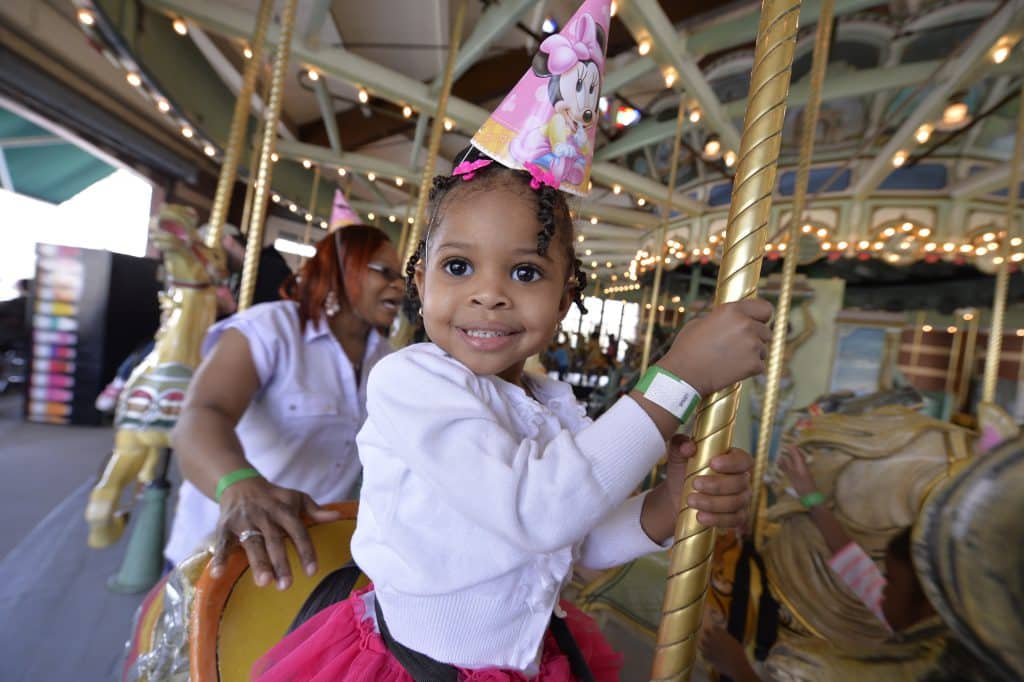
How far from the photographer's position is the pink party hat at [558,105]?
0.65 m

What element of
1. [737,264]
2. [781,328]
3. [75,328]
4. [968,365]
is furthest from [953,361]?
[75,328]

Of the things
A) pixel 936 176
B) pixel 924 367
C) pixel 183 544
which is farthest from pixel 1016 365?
pixel 183 544

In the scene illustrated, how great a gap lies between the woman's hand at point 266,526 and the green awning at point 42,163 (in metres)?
5.16

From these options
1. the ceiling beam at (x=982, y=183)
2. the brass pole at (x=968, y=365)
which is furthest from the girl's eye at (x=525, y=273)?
the brass pole at (x=968, y=365)

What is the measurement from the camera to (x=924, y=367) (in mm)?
6848

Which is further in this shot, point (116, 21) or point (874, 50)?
point (874, 50)

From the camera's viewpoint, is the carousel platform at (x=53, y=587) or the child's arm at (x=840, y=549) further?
the carousel platform at (x=53, y=587)

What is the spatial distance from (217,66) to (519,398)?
Answer: 5421 mm

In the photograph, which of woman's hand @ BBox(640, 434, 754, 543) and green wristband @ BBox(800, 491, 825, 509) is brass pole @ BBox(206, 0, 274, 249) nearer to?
woman's hand @ BBox(640, 434, 754, 543)

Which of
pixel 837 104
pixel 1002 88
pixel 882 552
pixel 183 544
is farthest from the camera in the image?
pixel 837 104

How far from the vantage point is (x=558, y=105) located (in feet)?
2.14

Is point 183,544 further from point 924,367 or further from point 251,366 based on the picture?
point 924,367

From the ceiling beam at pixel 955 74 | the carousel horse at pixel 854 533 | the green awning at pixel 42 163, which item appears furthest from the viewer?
the green awning at pixel 42 163

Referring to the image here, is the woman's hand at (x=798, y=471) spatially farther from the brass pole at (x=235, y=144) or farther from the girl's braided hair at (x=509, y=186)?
the brass pole at (x=235, y=144)
